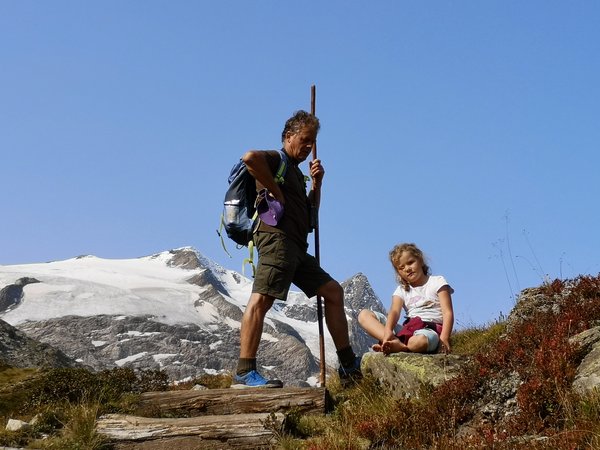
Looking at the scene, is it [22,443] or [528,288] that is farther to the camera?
[528,288]

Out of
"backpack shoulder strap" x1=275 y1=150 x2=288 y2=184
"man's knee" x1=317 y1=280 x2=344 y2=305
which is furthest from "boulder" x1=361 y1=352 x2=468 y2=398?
"backpack shoulder strap" x1=275 y1=150 x2=288 y2=184

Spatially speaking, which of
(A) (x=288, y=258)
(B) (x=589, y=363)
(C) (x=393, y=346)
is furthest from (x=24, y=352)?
(B) (x=589, y=363)

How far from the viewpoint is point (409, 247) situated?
28.3 feet

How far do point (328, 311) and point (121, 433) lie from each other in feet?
9.59

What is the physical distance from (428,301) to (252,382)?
2.41 meters

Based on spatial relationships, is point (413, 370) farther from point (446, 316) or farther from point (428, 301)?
point (428, 301)

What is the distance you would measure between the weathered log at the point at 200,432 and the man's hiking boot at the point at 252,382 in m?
0.66

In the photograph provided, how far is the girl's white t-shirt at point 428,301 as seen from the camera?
27.4 feet

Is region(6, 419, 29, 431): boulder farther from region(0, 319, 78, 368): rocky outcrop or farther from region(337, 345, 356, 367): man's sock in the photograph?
region(337, 345, 356, 367): man's sock

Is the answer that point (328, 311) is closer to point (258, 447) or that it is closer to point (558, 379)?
point (258, 447)

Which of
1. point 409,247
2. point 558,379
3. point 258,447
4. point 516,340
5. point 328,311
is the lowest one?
point 258,447

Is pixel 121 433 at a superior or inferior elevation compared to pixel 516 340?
inferior

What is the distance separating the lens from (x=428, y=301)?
27.5 ft

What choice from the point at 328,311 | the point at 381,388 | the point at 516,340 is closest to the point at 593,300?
the point at 516,340
